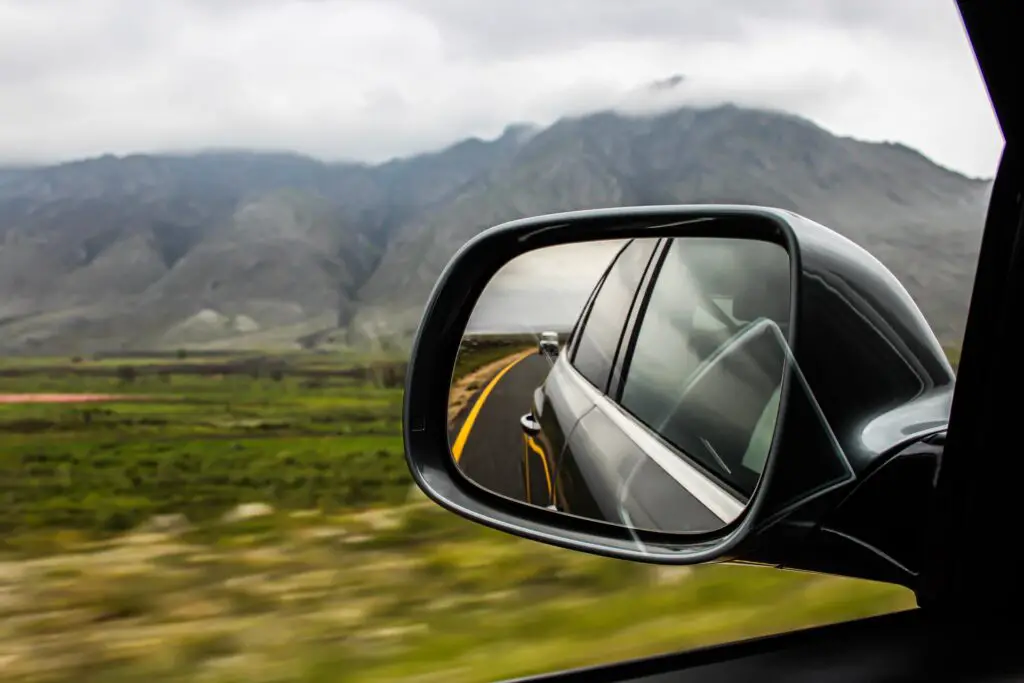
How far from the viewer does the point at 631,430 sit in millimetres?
1797

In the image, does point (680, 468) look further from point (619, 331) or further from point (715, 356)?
point (619, 331)

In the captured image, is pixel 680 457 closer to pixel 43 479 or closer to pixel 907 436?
pixel 907 436

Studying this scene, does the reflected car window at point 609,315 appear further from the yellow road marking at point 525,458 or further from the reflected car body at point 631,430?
the yellow road marking at point 525,458

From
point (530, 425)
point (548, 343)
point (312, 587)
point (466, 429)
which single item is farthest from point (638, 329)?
point (312, 587)

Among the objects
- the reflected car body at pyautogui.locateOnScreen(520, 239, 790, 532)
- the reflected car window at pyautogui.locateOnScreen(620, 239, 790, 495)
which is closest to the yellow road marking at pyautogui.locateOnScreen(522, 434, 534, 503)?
the reflected car body at pyautogui.locateOnScreen(520, 239, 790, 532)

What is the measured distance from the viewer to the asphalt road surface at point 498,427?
1881 mm

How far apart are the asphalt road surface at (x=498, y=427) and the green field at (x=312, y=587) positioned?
59mm

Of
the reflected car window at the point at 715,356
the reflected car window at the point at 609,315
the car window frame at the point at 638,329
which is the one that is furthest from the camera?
the reflected car window at the point at 609,315

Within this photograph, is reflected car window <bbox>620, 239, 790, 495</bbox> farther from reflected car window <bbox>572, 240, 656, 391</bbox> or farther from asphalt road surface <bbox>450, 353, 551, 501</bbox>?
asphalt road surface <bbox>450, 353, 551, 501</bbox>

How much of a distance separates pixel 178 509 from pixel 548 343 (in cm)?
256

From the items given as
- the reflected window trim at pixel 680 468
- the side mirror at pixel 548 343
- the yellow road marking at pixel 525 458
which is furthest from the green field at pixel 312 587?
the reflected window trim at pixel 680 468

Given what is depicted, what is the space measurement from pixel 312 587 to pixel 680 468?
188 cm

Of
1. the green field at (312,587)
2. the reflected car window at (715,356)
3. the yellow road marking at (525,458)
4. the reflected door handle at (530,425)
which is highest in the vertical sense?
the reflected car window at (715,356)

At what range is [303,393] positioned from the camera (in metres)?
7.63
